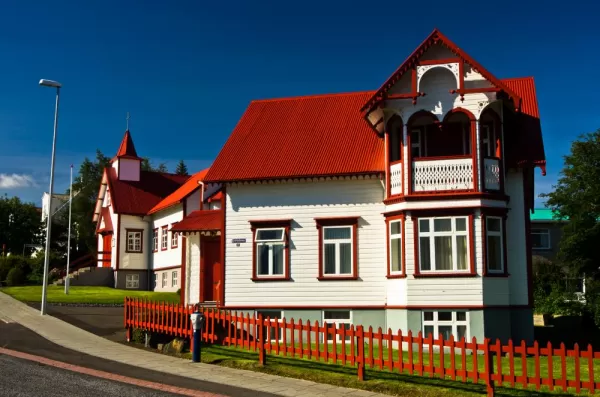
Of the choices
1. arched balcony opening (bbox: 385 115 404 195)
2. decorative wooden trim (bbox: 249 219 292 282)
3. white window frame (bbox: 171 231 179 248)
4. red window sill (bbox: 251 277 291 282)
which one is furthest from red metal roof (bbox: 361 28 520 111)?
white window frame (bbox: 171 231 179 248)

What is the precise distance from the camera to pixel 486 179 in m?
18.6

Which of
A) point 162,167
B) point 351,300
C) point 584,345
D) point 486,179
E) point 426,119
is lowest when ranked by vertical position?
point 584,345

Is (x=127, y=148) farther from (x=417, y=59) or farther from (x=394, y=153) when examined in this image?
(x=417, y=59)

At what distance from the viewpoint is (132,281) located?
42938 mm

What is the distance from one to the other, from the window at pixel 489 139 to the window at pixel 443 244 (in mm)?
2437

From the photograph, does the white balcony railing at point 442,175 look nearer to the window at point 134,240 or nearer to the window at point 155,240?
the window at point 155,240

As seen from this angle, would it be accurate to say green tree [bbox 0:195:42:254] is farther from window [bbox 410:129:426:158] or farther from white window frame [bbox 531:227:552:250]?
window [bbox 410:129:426:158]

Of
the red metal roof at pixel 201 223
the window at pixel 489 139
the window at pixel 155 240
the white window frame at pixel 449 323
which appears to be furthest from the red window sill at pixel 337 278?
the window at pixel 155 240

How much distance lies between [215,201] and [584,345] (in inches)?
708

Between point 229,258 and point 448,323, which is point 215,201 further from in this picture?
point 448,323

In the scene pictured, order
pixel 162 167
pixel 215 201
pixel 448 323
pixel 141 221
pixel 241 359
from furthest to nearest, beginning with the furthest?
1. pixel 162 167
2. pixel 141 221
3. pixel 215 201
4. pixel 448 323
5. pixel 241 359

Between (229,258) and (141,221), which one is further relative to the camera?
(141,221)

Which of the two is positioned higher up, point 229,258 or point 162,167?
point 162,167

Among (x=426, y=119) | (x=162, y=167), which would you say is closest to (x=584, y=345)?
(x=426, y=119)
